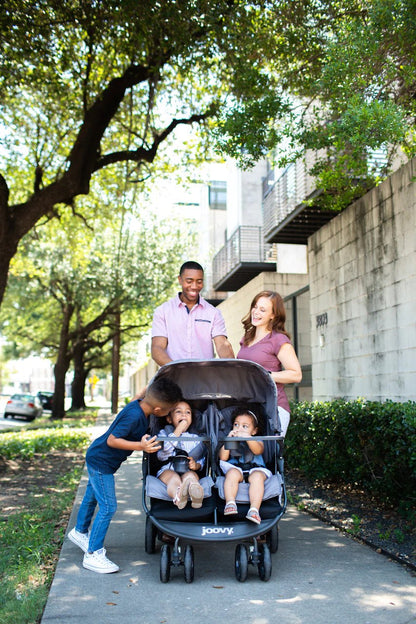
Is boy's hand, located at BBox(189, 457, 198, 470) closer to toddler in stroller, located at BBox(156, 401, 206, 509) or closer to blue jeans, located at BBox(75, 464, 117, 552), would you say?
toddler in stroller, located at BBox(156, 401, 206, 509)

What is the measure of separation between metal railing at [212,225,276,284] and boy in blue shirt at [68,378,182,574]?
1405 cm

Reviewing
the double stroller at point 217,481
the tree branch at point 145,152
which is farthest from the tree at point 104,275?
the double stroller at point 217,481

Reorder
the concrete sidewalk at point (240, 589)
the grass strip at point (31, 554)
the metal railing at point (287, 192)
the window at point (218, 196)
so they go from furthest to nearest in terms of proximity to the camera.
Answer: the window at point (218, 196)
the metal railing at point (287, 192)
the grass strip at point (31, 554)
the concrete sidewalk at point (240, 589)

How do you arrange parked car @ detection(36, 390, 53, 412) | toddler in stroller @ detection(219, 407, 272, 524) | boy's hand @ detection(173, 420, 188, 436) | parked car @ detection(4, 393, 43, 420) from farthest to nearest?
1. parked car @ detection(36, 390, 53, 412)
2. parked car @ detection(4, 393, 43, 420)
3. boy's hand @ detection(173, 420, 188, 436)
4. toddler in stroller @ detection(219, 407, 272, 524)

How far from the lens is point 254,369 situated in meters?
5.29

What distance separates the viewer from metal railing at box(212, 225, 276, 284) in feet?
63.9

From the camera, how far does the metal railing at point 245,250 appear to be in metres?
19.5

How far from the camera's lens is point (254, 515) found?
4.44 metres

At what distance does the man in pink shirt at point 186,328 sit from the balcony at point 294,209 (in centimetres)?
561

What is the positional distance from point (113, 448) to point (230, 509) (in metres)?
1.07

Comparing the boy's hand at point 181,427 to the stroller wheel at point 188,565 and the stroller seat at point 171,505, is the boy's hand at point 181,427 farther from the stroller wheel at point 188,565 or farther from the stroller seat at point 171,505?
the stroller wheel at point 188,565

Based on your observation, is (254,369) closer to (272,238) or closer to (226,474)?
(226,474)

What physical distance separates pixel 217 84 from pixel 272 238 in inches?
141

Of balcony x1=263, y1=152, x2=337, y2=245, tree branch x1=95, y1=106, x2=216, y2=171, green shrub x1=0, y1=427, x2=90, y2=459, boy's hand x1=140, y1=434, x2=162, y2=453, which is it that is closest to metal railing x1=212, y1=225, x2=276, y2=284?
balcony x1=263, y1=152, x2=337, y2=245
